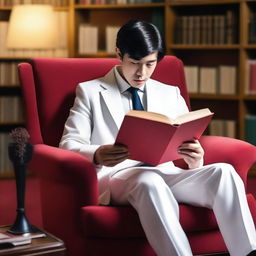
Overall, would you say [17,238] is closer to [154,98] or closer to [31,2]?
[154,98]

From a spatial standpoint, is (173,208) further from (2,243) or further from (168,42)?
(168,42)

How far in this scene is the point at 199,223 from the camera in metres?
2.66

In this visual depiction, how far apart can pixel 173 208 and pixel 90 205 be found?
32 cm

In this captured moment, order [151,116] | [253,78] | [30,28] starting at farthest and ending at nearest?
1. [253,78]
2. [30,28]
3. [151,116]

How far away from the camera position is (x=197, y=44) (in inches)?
198

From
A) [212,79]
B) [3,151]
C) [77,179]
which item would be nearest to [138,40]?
[77,179]

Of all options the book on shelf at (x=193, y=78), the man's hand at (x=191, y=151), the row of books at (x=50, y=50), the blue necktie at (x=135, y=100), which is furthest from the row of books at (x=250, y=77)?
the man's hand at (x=191, y=151)

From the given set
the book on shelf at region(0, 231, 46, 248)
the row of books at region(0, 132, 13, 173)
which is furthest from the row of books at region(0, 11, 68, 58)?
the book on shelf at region(0, 231, 46, 248)

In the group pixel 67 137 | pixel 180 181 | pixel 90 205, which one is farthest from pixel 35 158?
pixel 180 181

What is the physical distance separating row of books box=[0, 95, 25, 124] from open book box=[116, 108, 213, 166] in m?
2.76

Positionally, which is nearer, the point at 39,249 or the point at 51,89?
the point at 39,249

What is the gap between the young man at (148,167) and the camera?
2.52 meters

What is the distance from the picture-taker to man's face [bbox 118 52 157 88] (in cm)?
279

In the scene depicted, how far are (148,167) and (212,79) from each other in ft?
7.89
